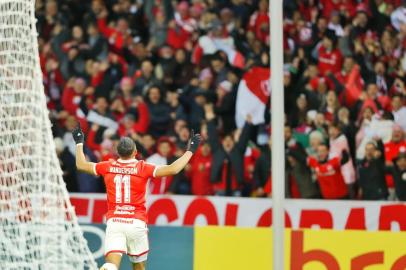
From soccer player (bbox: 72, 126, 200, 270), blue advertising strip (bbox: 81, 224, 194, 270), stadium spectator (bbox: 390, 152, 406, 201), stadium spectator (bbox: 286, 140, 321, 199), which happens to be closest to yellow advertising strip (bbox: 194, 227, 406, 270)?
blue advertising strip (bbox: 81, 224, 194, 270)

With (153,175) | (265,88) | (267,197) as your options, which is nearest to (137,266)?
(153,175)

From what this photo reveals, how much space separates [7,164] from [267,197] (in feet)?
12.4

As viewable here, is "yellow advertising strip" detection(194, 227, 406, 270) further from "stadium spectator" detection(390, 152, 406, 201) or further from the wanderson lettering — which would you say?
"stadium spectator" detection(390, 152, 406, 201)

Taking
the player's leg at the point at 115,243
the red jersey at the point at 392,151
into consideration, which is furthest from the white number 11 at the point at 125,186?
the red jersey at the point at 392,151

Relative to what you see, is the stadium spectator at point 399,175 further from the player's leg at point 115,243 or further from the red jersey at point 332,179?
the player's leg at point 115,243

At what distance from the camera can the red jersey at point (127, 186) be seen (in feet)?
39.0

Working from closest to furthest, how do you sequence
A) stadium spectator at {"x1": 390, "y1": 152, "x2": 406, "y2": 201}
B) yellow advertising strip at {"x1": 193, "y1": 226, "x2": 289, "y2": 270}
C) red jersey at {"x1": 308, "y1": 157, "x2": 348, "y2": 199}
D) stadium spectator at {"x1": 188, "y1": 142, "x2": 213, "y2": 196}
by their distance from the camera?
yellow advertising strip at {"x1": 193, "y1": 226, "x2": 289, "y2": 270}, stadium spectator at {"x1": 390, "y1": 152, "x2": 406, "y2": 201}, red jersey at {"x1": 308, "y1": 157, "x2": 348, "y2": 199}, stadium spectator at {"x1": 188, "y1": 142, "x2": 213, "y2": 196}

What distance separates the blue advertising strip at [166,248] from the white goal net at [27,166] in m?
1.15

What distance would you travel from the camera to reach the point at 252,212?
1457 cm

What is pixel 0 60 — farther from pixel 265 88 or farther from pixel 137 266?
pixel 265 88

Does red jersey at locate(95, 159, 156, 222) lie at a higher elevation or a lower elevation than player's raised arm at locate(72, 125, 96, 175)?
lower

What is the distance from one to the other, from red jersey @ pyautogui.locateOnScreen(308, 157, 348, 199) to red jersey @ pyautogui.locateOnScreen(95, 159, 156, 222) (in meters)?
3.98

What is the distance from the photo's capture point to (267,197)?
15.6 m

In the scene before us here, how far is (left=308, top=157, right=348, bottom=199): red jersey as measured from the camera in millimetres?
15445
